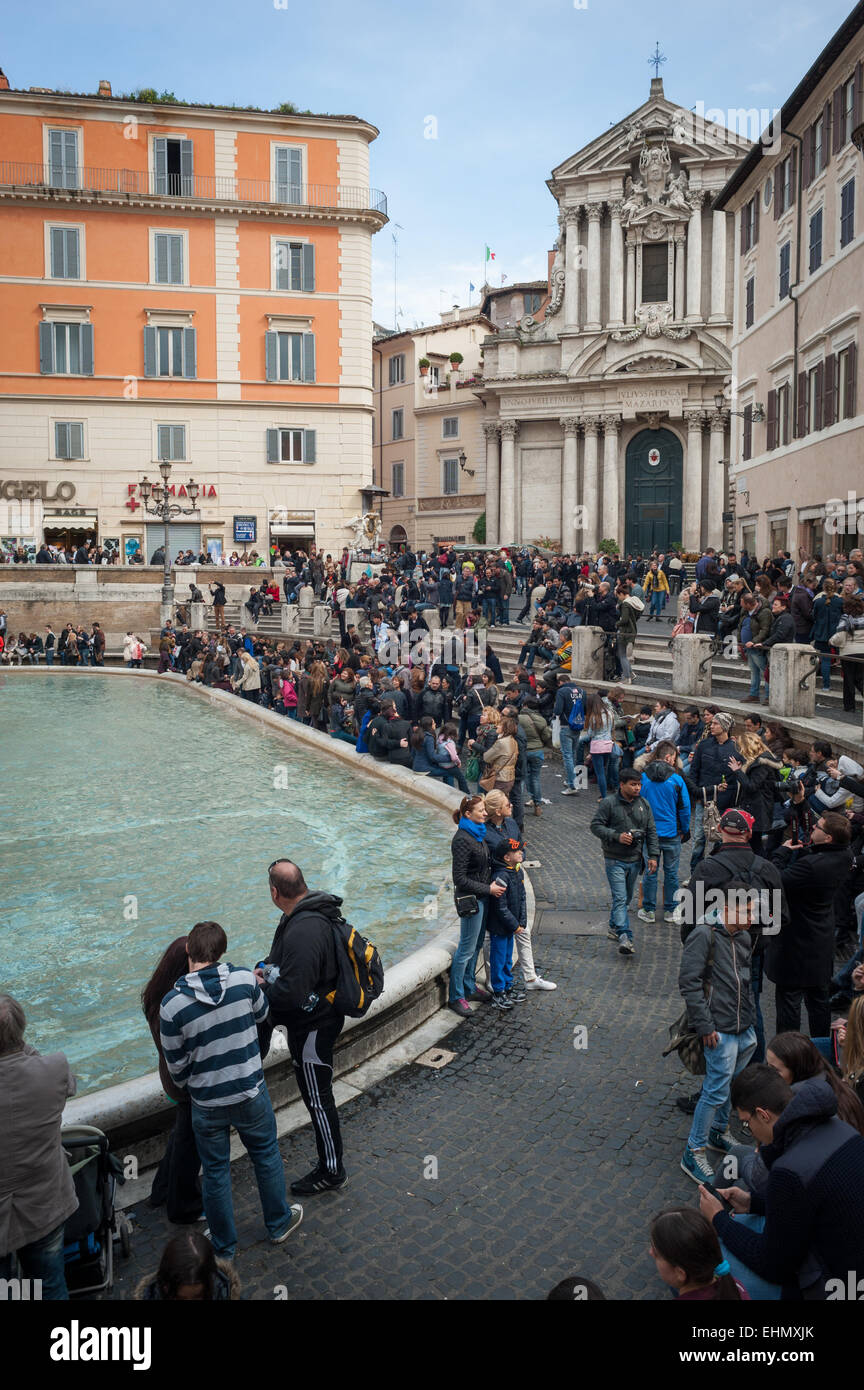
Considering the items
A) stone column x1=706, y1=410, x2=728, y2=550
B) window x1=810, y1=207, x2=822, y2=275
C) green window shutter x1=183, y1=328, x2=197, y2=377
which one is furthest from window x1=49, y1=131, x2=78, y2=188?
window x1=810, y1=207, x2=822, y2=275

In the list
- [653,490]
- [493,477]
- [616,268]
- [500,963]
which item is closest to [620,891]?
[500,963]

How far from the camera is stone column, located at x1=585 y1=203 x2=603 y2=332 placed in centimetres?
3875

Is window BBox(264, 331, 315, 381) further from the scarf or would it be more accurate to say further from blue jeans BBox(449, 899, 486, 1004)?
blue jeans BBox(449, 899, 486, 1004)

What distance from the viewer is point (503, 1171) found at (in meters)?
5.23

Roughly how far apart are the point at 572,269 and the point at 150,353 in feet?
52.2

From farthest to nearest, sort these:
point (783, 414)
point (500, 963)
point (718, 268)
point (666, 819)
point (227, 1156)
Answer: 1. point (718, 268)
2. point (783, 414)
3. point (666, 819)
4. point (500, 963)
5. point (227, 1156)

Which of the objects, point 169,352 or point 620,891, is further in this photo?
point 169,352

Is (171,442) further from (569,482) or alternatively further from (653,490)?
(653,490)

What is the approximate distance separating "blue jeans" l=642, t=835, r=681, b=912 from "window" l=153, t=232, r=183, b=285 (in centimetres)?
3325

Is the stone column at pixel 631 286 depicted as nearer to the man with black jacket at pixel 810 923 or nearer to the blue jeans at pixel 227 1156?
the man with black jacket at pixel 810 923

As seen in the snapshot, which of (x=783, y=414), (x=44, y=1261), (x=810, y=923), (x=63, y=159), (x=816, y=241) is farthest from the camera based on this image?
(x=63, y=159)

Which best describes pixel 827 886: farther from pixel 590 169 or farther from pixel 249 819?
pixel 590 169

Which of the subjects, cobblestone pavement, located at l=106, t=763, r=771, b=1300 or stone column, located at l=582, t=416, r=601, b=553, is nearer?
cobblestone pavement, located at l=106, t=763, r=771, b=1300

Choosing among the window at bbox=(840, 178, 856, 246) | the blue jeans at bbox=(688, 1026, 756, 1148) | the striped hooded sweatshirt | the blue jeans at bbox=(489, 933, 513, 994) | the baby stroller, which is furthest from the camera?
the window at bbox=(840, 178, 856, 246)
